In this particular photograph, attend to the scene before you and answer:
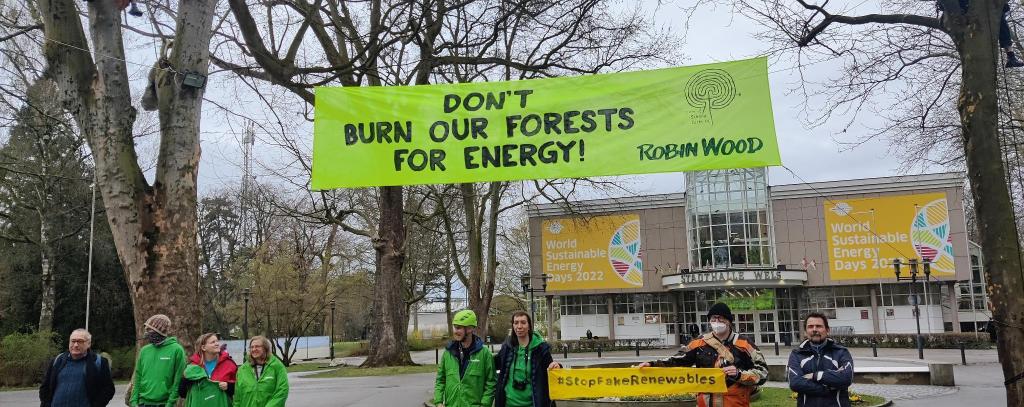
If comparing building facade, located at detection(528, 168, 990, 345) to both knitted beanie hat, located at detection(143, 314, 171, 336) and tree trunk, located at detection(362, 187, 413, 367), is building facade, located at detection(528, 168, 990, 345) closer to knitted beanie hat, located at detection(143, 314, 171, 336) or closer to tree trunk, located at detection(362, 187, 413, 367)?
tree trunk, located at detection(362, 187, 413, 367)

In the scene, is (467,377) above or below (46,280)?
below

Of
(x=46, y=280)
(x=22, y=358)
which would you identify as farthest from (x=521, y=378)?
(x=46, y=280)

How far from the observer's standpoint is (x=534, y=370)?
244 inches

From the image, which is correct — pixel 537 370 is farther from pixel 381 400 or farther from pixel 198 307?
pixel 381 400

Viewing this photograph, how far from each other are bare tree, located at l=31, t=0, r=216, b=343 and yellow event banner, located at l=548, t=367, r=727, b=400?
3.80 meters

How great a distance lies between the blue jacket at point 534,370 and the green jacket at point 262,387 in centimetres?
190

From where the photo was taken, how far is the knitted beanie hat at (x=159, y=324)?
6.70 m

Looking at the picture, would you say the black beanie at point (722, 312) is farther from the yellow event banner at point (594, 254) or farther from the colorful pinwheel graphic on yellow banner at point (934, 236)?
the colorful pinwheel graphic on yellow banner at point (934, 236)

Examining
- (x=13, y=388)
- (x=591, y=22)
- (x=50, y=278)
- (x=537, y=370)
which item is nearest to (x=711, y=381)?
(x=537, y=370)

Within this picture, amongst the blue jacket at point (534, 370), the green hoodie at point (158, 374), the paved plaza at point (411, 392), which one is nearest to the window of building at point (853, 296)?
the paved plaza at point (411, 392)

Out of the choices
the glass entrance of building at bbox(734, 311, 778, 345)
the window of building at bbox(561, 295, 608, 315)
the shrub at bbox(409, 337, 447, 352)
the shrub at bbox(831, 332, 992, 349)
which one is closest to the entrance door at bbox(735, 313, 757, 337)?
the glass entrance of building at bbox(734, 311, 778, 345)

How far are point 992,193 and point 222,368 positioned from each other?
7.80 meters

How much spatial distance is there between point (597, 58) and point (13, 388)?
22968mm

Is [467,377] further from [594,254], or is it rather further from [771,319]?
[771,319]
